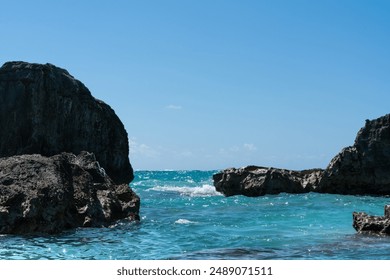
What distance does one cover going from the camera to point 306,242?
56.4 feet

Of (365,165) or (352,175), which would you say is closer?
(365,165)

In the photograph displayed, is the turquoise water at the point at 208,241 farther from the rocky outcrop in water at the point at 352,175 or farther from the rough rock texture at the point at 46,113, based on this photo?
the rough rock texture at the point at 46,113

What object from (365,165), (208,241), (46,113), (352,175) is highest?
(46,113)

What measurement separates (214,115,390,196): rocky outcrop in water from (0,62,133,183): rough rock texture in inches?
639

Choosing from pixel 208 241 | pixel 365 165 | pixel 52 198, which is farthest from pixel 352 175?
pixel 52 198

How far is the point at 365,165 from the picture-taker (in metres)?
46.1

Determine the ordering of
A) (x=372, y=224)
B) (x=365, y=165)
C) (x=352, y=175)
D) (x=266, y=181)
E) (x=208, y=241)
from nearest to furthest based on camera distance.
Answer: (x=208, y=241) → (x=372, y=224) → (x=365, y=165) → (x=352, y=175) → (x=266, y=181)

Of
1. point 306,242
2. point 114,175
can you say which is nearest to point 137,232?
point 306,242

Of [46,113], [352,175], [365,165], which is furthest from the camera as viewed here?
[46,113]

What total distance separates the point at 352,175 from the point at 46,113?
2839 cm

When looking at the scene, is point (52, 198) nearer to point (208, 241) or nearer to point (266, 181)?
point (208, 241)

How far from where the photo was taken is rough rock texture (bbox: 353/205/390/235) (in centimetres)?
1834

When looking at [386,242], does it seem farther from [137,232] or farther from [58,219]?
[58,219]
